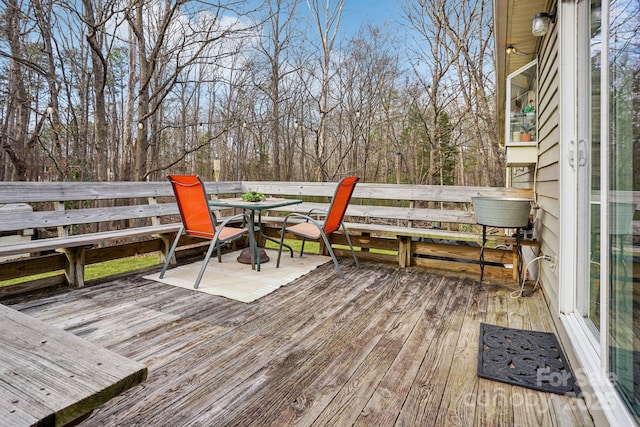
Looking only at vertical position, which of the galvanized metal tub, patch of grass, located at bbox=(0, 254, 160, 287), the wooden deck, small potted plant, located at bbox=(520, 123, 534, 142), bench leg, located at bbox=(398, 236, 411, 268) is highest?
small potted plant, located at bbox=(520, 123, 534, 142)

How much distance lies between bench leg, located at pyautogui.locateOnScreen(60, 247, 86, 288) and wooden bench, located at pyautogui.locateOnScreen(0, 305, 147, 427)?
8.51ft

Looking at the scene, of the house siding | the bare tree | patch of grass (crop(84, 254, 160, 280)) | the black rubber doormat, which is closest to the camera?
the black rubber doormat

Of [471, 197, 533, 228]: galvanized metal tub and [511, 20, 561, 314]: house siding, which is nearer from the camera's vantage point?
[511, 20, 561, 314]: house siding

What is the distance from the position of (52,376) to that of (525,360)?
2.19 m

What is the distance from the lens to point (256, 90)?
10.7 metres

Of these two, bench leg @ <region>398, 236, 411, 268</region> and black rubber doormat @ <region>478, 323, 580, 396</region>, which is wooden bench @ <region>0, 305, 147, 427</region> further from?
bench leg @ <region>398, 236, 411, 268</region>

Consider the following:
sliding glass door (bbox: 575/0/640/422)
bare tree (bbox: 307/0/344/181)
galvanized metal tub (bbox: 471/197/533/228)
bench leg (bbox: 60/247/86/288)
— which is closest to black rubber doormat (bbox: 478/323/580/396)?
sliding glass door (bbox: 575/0/640/422)

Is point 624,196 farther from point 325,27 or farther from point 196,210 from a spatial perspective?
point 325,27

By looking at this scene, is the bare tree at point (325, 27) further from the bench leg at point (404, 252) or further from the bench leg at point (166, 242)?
the bench leg at point (166, 242)

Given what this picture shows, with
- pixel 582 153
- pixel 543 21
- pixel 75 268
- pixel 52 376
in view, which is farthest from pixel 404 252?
pixel 52 376

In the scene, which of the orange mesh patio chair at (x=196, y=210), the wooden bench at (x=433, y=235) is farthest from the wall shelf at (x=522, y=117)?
the orange mesh patio chair at (x=196, y=210)

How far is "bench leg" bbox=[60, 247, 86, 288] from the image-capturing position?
312 cm

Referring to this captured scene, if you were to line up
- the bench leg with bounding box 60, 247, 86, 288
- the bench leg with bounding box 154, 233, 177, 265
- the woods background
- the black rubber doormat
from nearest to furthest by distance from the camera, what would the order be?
1. the black rubber doormat
2. the bench leg with bounding box 60, 247, 86, 288
3. the bench leg with bounding box 154, 233, 177, 265
4. the woods background

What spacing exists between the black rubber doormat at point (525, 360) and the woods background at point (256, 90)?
517cm
